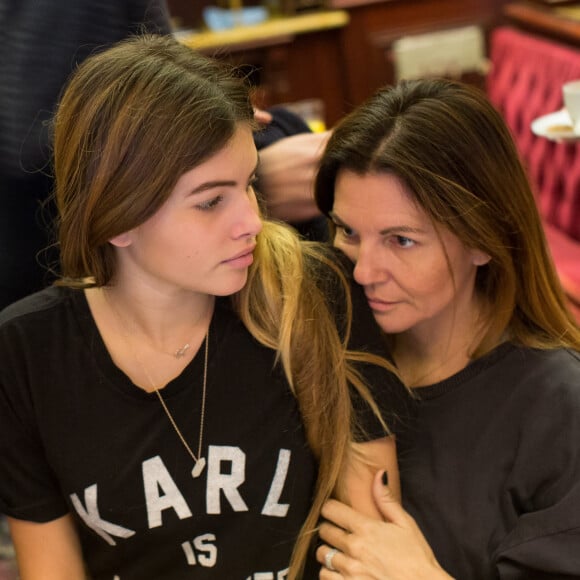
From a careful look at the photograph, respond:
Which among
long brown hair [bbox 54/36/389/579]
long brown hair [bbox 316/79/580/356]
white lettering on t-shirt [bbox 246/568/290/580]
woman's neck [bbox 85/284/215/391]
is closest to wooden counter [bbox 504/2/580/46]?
long brown hair [bbox 316/79/580/356]

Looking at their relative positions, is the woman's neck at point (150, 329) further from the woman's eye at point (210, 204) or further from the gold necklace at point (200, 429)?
the woman's eye at point (210, 204)

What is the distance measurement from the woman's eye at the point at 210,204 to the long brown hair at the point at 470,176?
0.95 ft

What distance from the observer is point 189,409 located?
1.43 meters

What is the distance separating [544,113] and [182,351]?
2.34m

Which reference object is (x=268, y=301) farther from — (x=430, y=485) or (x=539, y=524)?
(x=539, y=524)

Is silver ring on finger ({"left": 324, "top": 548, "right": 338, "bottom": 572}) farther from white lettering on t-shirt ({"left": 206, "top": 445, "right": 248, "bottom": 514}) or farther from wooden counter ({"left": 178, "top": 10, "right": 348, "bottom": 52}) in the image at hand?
wooden counter ({"left": 178, "top": 10, "right": 348, "bottom": 52})

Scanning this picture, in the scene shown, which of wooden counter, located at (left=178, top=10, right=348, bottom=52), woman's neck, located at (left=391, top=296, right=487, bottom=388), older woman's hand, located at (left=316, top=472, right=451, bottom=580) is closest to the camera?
older woman's hand, located at (left=316, top=472, right=451, bottom=580)

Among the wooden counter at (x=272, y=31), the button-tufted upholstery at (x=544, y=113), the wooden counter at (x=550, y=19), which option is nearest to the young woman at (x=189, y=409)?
the button-tufted upholstery at (x=544, y=113)

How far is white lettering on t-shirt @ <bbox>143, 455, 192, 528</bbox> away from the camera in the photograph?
56.0 inches

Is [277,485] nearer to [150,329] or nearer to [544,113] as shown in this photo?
[150,329]

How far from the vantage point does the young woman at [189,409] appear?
1424 mm

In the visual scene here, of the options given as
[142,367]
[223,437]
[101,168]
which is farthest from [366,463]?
[101,168]

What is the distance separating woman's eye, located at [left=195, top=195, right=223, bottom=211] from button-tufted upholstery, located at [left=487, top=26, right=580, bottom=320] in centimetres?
172

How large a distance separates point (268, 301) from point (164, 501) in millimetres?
366
